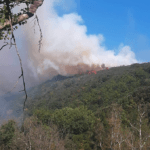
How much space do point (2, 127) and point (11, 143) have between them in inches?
133

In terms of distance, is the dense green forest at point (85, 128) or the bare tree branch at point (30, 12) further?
the dense green forest at point (85, 128)

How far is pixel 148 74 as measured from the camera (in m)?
87.9

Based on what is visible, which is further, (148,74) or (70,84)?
(70,84)

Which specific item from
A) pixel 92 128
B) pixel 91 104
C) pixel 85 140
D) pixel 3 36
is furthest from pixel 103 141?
pixel 91 104

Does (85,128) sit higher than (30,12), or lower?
lower

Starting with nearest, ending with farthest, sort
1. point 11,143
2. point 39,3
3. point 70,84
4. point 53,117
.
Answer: point 39,3
point 11,143
point 53,117
point 70,84

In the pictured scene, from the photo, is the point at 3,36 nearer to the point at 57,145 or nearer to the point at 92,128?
the point at 57,145

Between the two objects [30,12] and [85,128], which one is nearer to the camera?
[30,12]

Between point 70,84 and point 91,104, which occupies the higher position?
point 70,84

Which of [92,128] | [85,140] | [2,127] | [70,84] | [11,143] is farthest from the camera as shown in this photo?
[70,84]

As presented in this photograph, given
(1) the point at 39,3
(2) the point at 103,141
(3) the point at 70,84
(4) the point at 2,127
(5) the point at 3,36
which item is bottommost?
(2) the point at 103,141

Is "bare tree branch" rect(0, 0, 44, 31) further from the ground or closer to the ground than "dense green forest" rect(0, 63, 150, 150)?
further from the ground

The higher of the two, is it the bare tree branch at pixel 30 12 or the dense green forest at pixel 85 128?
the bare tree branch at pixel 30 12

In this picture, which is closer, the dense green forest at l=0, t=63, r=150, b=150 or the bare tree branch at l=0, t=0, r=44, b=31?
the bare tree branch at l=0, t=0, r=44, b=31
